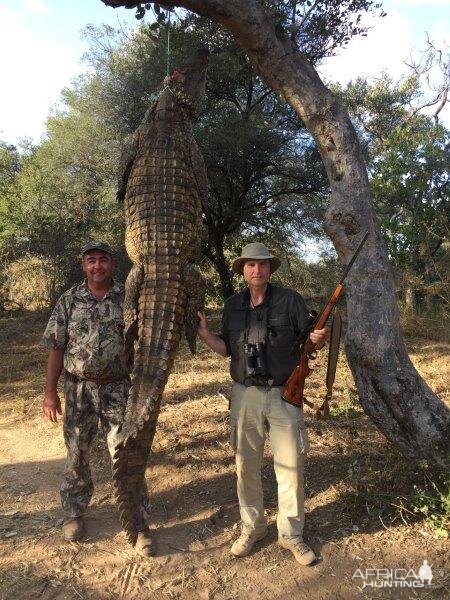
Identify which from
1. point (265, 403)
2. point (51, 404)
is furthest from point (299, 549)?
point (51, 404)

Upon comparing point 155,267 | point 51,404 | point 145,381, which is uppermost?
point 155,267

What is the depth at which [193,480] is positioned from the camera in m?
4.45

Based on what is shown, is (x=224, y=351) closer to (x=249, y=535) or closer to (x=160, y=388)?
(x=160, y=388)

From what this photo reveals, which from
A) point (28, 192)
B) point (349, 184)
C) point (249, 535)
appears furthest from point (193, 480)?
point (28, 192)

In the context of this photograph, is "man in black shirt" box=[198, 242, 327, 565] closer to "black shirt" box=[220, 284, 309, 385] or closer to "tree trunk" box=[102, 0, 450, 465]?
"black shirt" box=[220, 284, 309, 385]

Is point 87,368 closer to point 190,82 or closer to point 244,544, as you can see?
point 244,544

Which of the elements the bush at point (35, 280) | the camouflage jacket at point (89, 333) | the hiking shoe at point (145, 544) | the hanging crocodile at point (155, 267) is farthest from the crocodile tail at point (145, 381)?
the bush at point (35, 280)

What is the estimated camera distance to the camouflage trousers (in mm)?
3643

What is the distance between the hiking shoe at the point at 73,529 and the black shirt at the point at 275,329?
1.67 metres

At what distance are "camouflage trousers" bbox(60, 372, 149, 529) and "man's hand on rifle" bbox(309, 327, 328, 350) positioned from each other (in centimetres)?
149

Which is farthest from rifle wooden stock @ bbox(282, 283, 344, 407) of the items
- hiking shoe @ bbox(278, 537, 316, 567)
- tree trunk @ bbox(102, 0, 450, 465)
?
hiking shoe @ bbox(278, 537, 316, 567)

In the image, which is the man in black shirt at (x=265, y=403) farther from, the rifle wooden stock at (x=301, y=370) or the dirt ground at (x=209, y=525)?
the dirt ground at (x=209, y=525)

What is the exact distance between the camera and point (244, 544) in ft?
11.3

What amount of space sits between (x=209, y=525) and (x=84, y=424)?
4.14ft
